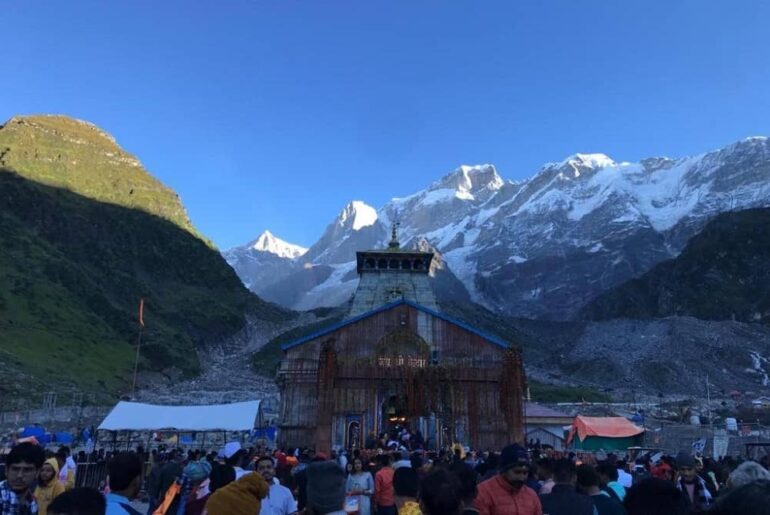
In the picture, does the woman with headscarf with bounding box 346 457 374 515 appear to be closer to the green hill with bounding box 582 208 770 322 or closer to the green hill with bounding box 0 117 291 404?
the green hill with bounding box 0 117 291 404

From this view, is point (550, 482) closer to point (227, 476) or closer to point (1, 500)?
point (227, 476)

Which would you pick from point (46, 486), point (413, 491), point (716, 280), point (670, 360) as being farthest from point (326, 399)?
point (716, 280)

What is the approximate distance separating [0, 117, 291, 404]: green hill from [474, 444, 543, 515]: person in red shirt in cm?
5087

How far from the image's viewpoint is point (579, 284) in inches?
6870

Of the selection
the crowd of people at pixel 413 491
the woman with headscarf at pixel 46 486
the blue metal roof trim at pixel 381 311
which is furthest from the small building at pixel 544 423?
the woman with headscarf at pixel 46 486

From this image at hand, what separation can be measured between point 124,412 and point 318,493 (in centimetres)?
2040

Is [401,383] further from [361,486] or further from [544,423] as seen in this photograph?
[361,486]

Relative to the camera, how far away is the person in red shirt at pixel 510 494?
17.5 ft

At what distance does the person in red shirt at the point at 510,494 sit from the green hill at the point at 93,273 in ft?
167

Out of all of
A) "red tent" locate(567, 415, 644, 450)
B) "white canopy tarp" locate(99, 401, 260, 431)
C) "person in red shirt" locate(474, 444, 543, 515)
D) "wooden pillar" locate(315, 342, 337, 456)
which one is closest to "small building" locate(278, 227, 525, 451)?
"wooden pillar" locate(315, 342, 337, 456)

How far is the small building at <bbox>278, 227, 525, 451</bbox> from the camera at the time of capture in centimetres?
2489

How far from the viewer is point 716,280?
4373 inches

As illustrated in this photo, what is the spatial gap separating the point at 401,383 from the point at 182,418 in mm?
8486

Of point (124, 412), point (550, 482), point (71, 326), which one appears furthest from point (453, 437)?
point (71, 326)
